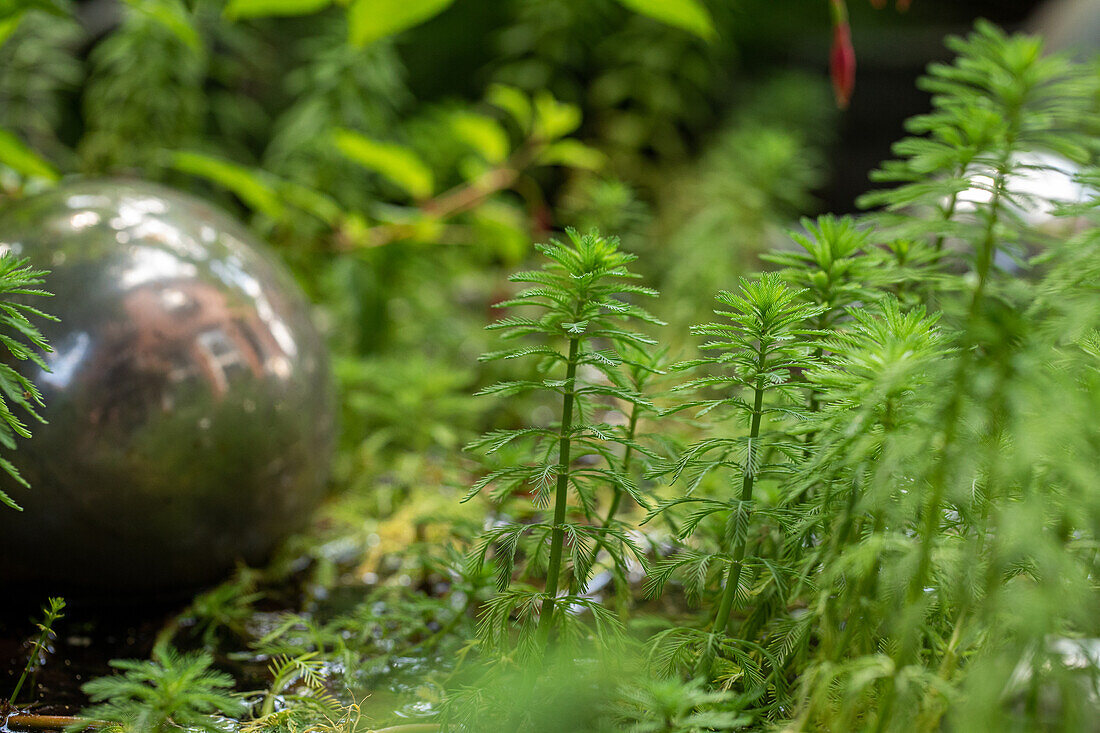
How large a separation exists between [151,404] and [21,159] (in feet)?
1.43

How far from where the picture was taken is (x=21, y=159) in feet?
3.18

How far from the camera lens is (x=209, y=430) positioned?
2.59ft

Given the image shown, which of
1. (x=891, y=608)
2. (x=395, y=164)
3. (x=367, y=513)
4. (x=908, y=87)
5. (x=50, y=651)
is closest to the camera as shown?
(x=891, y=608)

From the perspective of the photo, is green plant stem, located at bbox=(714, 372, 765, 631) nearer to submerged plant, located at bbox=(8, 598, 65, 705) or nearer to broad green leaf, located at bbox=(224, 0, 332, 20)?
submerged plant, located at bbox=(8, 598, 65, 705)

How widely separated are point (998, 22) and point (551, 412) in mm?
2004

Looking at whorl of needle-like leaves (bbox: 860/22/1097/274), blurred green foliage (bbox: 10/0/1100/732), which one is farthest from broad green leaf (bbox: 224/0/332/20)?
whorl of needle-like leaves (bbox: 860/22/1097/274)

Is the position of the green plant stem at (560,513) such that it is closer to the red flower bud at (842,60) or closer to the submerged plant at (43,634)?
the submerged plant at (43,634)

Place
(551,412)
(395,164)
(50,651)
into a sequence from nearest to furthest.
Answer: (50,651) < (395,164) < (551,412)

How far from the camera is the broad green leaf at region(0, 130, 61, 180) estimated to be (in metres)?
0.95

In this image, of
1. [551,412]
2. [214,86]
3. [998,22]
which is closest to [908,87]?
[998,22]

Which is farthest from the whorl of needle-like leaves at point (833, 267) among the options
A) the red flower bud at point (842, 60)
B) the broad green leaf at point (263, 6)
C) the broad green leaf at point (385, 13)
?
the broad green leaf at point (263, 6)

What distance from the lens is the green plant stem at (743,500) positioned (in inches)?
21.9

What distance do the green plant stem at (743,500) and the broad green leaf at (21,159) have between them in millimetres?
910

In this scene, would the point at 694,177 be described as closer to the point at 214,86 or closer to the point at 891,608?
the point at 214,86
